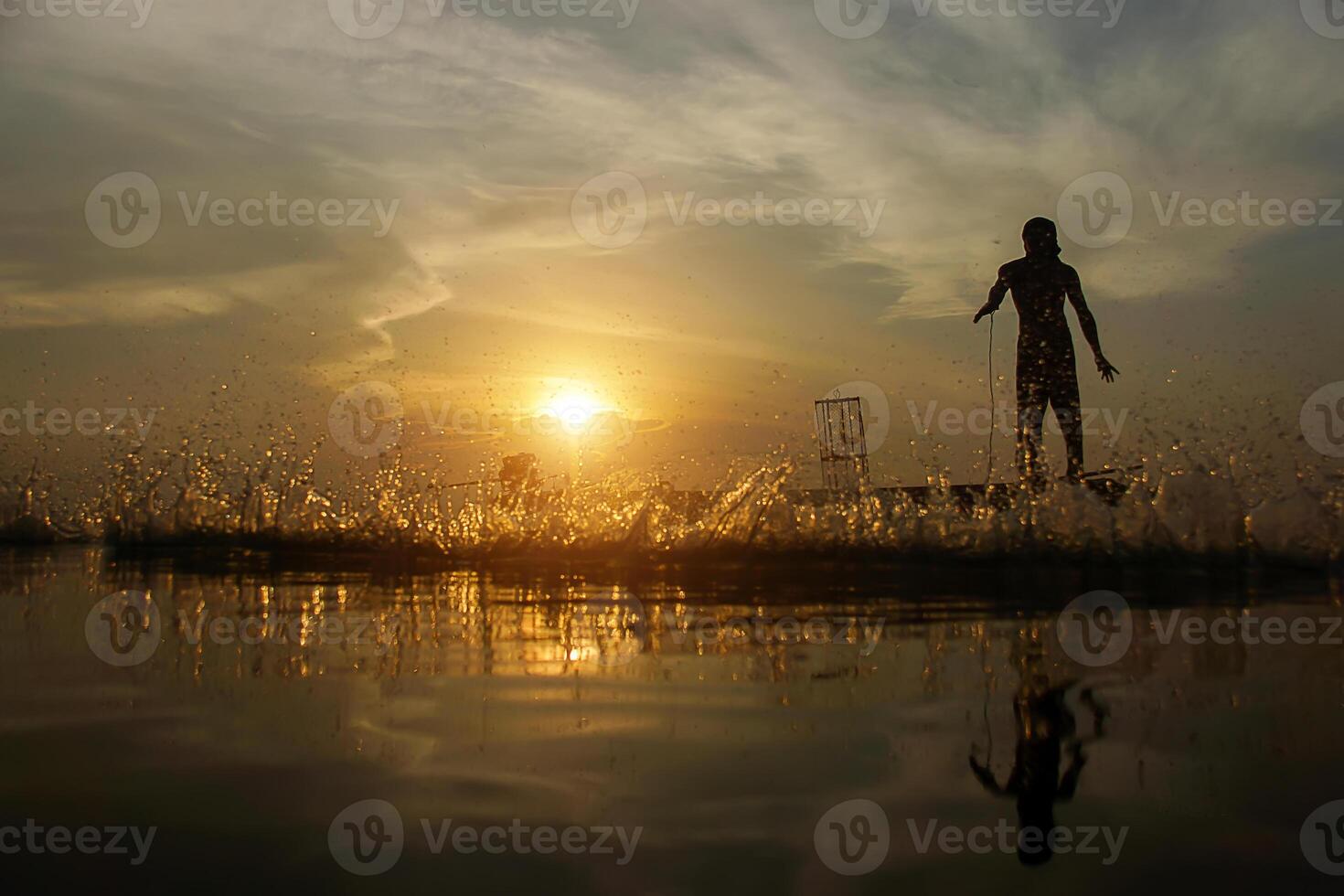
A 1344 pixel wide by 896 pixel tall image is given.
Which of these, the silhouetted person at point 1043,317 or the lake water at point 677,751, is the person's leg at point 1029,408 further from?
the lake water at point 677,751

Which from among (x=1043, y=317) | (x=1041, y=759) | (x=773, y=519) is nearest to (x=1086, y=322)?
(x=1043, y=317)

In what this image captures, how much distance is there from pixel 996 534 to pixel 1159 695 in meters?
3.68

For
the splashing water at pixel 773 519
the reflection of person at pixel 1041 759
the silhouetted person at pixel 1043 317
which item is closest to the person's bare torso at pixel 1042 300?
the silhouetted person at pixel 1043 317

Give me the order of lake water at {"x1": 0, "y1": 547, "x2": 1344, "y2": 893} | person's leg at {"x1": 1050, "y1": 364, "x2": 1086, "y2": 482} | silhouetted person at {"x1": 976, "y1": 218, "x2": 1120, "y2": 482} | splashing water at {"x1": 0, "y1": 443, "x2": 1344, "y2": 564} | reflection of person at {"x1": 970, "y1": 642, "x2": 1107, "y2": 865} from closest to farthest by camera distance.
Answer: lake water at {"x1": 0, "y1": 547, "x2": 1344, "y2": 893}, reflection of person at {"x1": 970, "y1": 642, "x2": 1107, "y2": 865}, splashing water at {"x1": 0, "y1": 443, "x2": 1344, "y2": 564}, person's leg at {"x1": 1050, "y1": 364, "x2": 1086, "y2": 482}, silhouetted person at {"x1": 976, "y1": 218, "x2": 1120, "y2": 482}

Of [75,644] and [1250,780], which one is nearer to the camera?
[1250,780]

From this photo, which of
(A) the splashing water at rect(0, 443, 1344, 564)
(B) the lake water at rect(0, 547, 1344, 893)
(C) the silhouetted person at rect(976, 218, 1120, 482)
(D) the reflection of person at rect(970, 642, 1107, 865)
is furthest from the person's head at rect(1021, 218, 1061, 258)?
(D) the reflection of person at rect(970, 642, 1107, 865)

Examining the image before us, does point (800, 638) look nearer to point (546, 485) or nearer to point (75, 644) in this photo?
point (75, 644)

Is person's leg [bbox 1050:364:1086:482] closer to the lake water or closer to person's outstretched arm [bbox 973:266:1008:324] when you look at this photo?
person's outstretched arm [bbox 973:266:1008:324]

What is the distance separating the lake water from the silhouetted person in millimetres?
6066

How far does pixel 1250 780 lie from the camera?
1.85 metres

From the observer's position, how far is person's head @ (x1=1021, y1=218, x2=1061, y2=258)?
992cm

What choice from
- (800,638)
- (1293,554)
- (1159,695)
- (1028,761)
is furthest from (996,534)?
(1028,761)

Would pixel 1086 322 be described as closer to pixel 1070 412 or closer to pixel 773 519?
pixel 1070 412

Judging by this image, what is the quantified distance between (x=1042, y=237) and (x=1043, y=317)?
0.71m
